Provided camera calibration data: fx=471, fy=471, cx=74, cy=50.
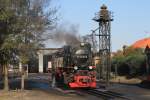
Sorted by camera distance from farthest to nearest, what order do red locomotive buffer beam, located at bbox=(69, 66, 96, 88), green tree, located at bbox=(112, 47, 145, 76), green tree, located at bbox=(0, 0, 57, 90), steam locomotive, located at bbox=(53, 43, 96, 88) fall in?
1. green tree, located at bbox=(112, 47, 145, 76)
2. steam locomotive, located at bbox=(53, 43, 96, 88)
3. red locomotive buffer beam, located at bbox=(69, 66, 96, 88)
4. green tree, located at bbox=(0, 0, 57, 90)

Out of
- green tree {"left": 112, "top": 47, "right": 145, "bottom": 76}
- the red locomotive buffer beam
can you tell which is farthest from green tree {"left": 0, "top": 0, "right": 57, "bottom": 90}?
green tree {"left": 112, "top": 47, "right": 145, "bottom": 76}

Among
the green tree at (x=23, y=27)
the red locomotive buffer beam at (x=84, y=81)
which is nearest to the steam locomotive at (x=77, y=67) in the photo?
the red locomotive buffer beam at (x=84, y=81)

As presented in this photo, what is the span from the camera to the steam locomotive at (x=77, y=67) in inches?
1674

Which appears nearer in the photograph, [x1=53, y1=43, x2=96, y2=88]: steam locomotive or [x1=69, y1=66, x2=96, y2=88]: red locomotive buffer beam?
[x1=69, y1=66, x2=96, y2=88]: red locomotive buffer beam

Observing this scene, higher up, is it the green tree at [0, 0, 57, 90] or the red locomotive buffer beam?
the green tree at [0, 0, 57, 90]

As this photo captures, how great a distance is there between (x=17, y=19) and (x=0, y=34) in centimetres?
161

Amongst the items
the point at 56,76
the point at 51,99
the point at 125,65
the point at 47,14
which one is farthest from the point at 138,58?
the point at 51,99

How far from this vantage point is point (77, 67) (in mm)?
44031

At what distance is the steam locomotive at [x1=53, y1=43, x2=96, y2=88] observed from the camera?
4253 centimetres

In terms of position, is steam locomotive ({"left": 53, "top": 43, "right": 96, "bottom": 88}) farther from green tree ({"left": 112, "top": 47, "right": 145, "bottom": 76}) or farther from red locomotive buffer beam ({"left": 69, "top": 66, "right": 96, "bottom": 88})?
green tree ({"left": 112, "top": 47, "right": 145, "bottom": 76})

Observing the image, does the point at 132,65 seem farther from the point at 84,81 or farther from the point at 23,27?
the point at 23,27

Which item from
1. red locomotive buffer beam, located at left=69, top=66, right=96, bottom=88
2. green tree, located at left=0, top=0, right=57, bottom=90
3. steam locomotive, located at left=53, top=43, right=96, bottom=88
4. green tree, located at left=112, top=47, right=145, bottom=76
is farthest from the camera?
green tree, located at left=112, top=47, right=145, bottom=76

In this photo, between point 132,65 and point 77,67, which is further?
point 132,65

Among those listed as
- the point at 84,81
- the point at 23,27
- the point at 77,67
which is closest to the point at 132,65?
the point at 77,67
